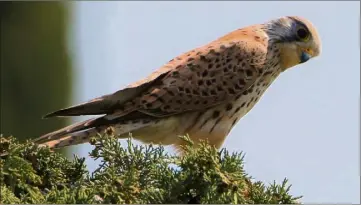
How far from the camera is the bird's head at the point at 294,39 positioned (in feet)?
30.8

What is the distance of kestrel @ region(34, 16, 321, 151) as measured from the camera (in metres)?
8.17

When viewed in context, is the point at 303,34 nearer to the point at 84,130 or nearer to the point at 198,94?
the point at 198,94

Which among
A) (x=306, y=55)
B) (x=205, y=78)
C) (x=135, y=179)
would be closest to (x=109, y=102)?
(x=205, y=78)

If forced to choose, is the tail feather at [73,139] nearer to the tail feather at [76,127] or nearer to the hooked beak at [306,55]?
the tail feather at [76,127]

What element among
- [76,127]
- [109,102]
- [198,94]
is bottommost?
[76,127]

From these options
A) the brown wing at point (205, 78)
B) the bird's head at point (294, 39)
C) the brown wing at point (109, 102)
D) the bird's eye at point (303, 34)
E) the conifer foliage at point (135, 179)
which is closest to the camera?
the conifer foliage at point (135, 179)

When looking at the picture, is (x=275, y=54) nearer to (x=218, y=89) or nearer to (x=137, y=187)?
(x=218, y=89)

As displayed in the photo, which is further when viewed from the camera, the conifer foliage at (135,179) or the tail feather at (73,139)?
the tail feather at (73,139)

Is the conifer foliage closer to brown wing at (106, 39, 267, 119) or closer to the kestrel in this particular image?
the kestrel

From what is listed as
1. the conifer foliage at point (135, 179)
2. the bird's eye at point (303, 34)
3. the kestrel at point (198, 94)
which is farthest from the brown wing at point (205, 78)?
the conifer foliage at point (135, 179)

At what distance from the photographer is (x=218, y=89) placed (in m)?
8.74

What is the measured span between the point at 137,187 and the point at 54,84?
7112mm

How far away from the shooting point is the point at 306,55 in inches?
374

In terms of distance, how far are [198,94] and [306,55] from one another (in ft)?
4.22
